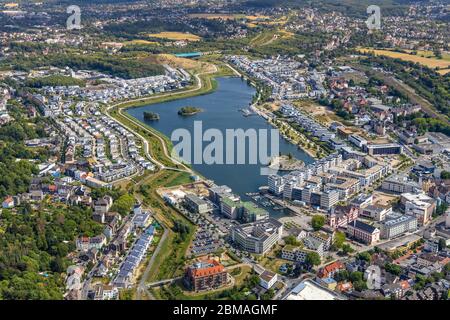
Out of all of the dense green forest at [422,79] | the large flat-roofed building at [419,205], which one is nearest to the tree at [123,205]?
the large flat-roofed building at [419,205]

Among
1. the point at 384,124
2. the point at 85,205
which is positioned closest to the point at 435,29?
the point at 384,124

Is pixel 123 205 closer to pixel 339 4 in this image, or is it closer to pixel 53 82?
pixel 53 82

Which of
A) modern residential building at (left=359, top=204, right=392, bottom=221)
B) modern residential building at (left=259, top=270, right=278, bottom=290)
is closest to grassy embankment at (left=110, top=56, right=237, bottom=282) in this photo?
modern residential building at (left=259, top=270, right=278, bottom=290)

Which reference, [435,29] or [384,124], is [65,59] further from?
[435,29]

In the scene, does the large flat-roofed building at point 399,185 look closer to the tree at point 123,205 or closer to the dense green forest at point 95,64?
the tree at point 123,205

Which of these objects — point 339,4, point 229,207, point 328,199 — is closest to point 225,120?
point 328,199

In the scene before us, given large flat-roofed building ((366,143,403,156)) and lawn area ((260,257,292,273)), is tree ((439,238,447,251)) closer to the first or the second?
lawn area ((260,257,292,273))
